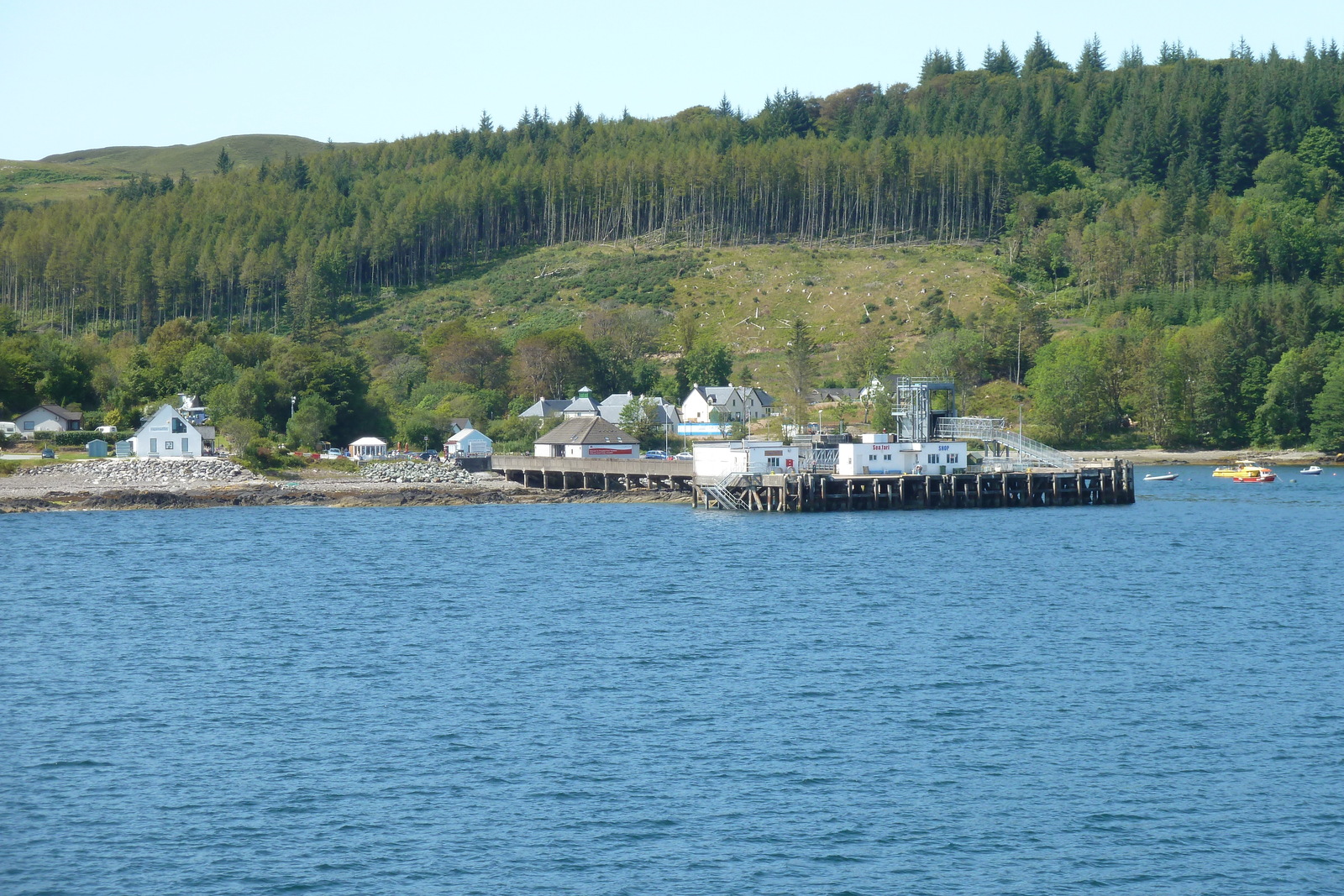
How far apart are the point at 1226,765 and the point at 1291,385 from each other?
96.2 m

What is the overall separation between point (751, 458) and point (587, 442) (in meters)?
17.4

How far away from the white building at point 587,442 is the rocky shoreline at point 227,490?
16.6 feet

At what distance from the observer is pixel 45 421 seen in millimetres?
94000

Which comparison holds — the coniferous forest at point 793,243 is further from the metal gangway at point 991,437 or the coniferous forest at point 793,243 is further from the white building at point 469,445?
the metal gangway at point 991,437

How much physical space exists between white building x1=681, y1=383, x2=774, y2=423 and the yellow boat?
129 ft

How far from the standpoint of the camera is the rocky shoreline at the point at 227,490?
79.4 meters

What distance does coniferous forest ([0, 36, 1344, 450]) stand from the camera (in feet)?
372

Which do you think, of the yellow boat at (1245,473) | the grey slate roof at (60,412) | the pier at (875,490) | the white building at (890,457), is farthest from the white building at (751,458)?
the grey slate roof at (60,412)

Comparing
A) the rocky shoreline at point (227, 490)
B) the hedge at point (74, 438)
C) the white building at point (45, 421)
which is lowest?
the rocky shoreline at point (227, 490)

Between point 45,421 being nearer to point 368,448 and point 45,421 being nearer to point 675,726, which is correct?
point 368,448

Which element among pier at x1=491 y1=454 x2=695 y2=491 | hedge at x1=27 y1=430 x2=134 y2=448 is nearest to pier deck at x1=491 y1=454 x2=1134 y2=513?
pier at x1=491 y1=454 x2=695 y2=491

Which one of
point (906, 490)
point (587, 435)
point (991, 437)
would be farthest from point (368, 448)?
point (991, 437)

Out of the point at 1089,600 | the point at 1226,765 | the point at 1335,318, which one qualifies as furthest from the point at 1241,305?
the point at 1226,765

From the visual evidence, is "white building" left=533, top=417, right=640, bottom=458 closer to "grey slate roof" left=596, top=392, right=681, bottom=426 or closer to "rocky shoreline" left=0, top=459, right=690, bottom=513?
"rocky shoreline" left=0, top=459, right=690, bottom=513
